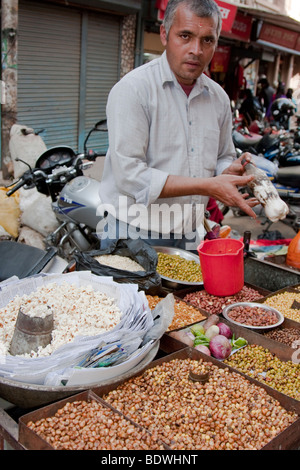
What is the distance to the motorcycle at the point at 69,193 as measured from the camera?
396 centimetres

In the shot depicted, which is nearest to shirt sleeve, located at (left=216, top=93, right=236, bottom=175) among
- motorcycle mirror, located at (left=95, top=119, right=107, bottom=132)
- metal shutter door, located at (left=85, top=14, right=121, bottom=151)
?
motorcycle mirror, located at (left=95, top=119, right=107, bottom=132)

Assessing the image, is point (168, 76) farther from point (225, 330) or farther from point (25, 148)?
point (25, 148)

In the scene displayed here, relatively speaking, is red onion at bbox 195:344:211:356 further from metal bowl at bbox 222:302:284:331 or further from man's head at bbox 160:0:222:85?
man's head at bbox 160:0:222:85

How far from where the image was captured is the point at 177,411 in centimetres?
157

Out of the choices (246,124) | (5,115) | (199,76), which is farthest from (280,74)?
(199,76)

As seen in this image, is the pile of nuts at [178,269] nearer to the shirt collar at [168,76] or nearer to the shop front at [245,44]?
the shirt collar at [168,76]

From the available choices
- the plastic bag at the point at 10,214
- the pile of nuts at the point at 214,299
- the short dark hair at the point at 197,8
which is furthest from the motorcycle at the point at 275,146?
the short dark hair at the point at 197,8

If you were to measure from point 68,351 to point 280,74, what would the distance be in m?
20.4

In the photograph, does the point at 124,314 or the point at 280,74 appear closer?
the point at 124,314

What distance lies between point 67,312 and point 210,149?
131cm

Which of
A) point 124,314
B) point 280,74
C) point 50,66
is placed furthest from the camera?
point 280,74

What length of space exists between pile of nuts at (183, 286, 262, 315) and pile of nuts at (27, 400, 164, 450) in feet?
3.23

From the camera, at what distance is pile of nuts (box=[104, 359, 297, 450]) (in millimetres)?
1474
